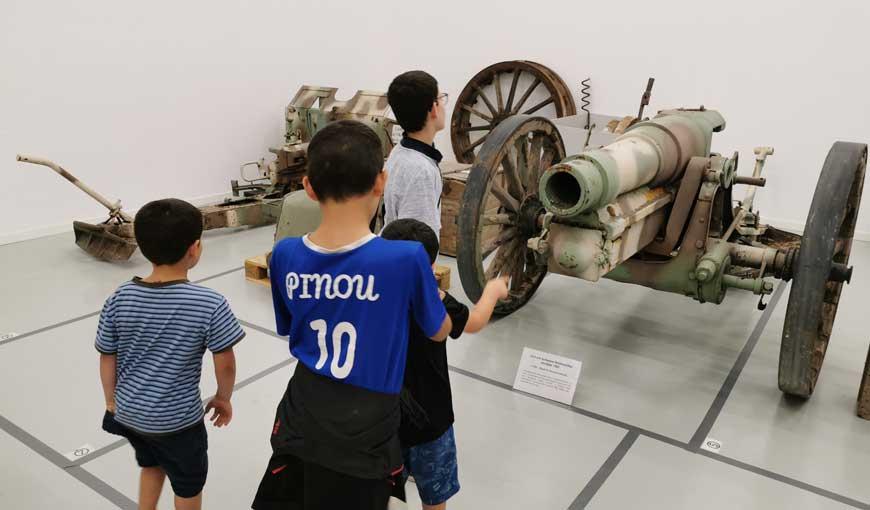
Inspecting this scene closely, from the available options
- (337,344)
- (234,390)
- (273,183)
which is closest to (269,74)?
(273,183)

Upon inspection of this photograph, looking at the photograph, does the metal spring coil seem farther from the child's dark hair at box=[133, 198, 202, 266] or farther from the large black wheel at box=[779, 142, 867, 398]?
the child's dark hair at box=[133, 198, 202, 266]

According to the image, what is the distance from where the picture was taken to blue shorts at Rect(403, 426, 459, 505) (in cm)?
195

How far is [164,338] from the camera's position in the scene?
180cm

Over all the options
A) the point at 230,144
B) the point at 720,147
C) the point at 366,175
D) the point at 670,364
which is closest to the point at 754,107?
the point at 720,147

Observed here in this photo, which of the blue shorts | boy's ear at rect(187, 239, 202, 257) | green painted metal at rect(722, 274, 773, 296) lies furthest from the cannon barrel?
boy's ear at rect(187, 239, 202, 257)

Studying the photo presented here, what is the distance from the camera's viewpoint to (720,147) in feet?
20.4

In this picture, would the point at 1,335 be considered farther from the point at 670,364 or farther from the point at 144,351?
the point at 670,364

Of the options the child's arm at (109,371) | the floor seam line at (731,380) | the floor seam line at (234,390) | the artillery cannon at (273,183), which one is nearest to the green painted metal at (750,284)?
the floor seam line at (731,380)

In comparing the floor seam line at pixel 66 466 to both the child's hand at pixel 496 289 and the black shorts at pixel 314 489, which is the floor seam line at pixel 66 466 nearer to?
the black shorts at pixel 314 489

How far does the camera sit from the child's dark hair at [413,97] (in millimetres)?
2518

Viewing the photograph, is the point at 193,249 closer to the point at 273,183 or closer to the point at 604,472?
the point at 604,472

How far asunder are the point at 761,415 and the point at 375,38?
608 cm

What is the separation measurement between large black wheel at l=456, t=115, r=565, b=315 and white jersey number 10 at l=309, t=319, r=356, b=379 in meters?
1.97

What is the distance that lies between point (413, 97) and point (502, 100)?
4.77 m
